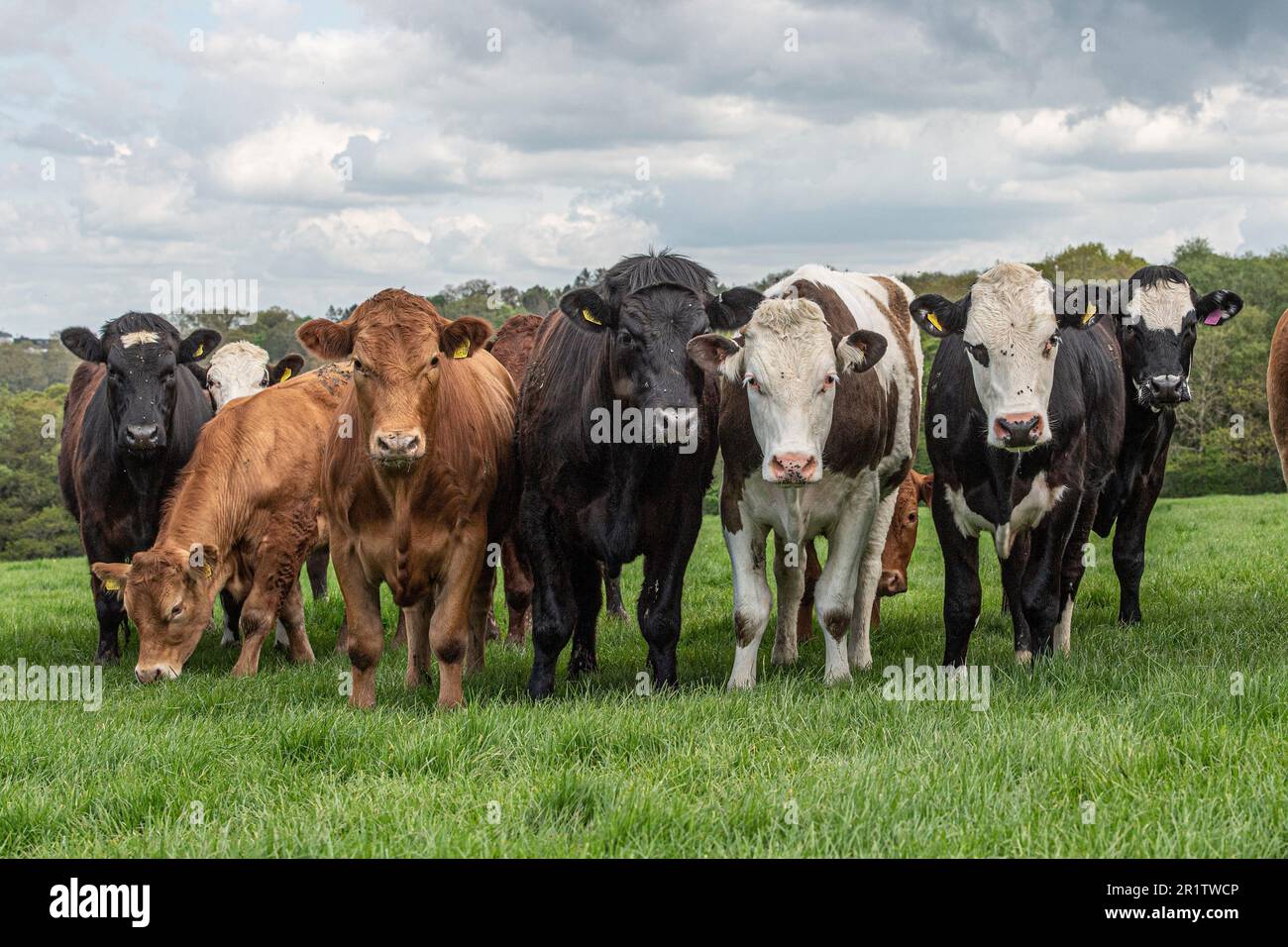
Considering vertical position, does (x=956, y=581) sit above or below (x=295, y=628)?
above

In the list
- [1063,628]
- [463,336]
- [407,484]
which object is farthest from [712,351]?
[1063,628]

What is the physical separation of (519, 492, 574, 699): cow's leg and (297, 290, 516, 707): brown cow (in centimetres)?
30

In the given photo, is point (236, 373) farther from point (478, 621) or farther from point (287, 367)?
point (478, 621)

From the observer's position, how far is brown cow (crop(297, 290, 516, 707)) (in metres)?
6.25

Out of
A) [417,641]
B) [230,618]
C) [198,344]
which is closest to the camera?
[417,641]

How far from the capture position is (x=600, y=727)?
17.5ft

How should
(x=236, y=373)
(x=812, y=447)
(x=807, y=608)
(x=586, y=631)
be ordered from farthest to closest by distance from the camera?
(x=236, y=373), (x=807, y=608), (x=586, y=631), (x=812, y=447)

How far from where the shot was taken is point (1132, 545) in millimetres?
9320

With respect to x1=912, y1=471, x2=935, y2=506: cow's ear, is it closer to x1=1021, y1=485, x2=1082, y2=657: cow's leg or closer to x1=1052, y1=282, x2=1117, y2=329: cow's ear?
x1=1021, y1=485, x2=1082, y2=657: cow's leg

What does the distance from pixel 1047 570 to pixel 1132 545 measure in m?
2.56

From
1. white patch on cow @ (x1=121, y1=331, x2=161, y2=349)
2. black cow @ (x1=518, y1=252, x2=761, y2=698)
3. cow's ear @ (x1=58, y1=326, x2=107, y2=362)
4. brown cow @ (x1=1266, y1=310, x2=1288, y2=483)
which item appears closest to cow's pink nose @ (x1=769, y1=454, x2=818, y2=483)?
black cow @ (x1=518, y1=252, x2=761, y2=698)

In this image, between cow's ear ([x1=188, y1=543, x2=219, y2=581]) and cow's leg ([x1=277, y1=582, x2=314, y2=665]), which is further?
cow's leg ([x1=277, y1=582, x2=314, y2=665])

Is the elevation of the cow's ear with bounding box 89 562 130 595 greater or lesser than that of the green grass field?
greater
